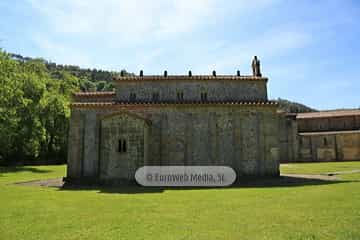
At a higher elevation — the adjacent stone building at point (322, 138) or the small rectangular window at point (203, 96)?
the small rectangular window at point (203, 96)

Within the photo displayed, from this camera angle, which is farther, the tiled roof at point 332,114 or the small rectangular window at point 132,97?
the tiled roof at point 332,114

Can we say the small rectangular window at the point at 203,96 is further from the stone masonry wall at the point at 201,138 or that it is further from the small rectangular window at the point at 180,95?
the stone masonry wall at the point at 201,138

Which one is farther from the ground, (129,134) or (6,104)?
(6,104)

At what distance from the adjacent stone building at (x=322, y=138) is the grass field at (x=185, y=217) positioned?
164 ft

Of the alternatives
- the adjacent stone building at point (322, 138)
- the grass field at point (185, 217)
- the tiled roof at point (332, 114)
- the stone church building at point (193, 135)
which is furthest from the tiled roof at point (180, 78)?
the tiled roof at point (332, 114)

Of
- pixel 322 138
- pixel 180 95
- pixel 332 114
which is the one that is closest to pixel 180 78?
pixel 180 95

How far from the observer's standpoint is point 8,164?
4547 centimetres

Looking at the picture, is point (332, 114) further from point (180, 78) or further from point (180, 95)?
point (180, 78)

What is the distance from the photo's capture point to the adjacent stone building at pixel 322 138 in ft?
196

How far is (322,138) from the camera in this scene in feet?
202

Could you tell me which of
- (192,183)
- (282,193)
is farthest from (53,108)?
(282,193)

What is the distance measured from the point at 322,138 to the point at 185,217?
60.2m

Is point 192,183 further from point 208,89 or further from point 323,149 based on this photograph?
point 323,149

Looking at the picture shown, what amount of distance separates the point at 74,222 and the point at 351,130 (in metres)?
68.7
